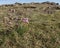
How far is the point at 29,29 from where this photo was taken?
832cm

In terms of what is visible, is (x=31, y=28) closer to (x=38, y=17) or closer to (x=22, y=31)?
(x=22, y=31)

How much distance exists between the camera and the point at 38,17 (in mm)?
9516

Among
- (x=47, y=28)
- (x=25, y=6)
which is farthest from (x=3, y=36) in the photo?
(x=25, y=6)

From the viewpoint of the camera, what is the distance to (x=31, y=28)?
332 inches

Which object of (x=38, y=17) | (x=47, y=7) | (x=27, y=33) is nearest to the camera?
(x=27, y=33)

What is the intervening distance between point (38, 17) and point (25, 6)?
61.1 inches

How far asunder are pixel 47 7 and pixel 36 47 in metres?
3.30

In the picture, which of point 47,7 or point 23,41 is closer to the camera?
point 23,41

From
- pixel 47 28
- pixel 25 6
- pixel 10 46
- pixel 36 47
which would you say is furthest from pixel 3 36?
pixel 25 6

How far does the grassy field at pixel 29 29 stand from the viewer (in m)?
7.80

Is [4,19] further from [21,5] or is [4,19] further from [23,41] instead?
[21,5]

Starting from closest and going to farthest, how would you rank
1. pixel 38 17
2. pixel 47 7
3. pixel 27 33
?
pixel 27 33
pixel 38 17
pixel 47 7

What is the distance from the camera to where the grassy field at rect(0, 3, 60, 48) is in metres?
7.80

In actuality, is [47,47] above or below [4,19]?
below
